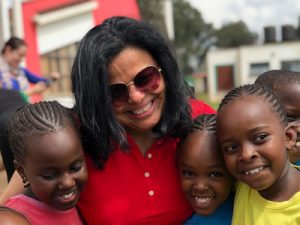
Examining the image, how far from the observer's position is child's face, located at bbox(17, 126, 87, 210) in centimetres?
199

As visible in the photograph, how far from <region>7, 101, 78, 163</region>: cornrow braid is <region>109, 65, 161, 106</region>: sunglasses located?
0.27 meters

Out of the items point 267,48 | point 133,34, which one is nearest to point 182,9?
point 267,48

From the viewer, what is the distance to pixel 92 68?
7.41ft

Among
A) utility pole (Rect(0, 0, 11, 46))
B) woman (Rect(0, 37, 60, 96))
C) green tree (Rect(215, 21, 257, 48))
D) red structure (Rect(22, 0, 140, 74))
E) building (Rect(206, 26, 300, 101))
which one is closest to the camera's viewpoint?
woman (Rect(0, 37, 60, 96))

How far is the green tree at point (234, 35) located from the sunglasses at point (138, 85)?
65.0 m

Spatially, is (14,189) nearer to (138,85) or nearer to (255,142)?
(138,85)

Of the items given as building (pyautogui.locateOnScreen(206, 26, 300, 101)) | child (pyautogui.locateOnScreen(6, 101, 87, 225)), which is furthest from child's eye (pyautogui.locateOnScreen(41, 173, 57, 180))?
building (pyautogui.locateOnScreen(206, 26, 300, 101))

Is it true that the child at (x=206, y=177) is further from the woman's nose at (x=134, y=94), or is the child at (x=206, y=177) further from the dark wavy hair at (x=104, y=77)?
the woman's nose at (x=134, y=94)

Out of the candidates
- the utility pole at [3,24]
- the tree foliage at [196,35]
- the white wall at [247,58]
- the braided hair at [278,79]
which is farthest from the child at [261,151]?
the tree foliage at [196,35]

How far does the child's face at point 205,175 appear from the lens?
2270 millimetres

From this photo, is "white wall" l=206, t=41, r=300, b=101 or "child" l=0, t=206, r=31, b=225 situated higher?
"child" l=0, t=206, r=31, b=225

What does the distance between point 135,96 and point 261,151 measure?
0.66m

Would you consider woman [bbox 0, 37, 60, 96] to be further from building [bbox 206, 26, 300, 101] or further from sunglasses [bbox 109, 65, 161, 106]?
building [bbox 206, 26, 300, 101]

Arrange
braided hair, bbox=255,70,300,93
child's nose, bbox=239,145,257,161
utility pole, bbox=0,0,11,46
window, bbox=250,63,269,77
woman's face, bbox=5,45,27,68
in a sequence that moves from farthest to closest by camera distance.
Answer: window, bbox=250,63,269,77 < utility pole, bbox=0,0,11,46 < woman's face, bbox=5,45,27,68 < braided hair, bbox=255,70,300,93 < child's nose, bbox=239,145,257,161
